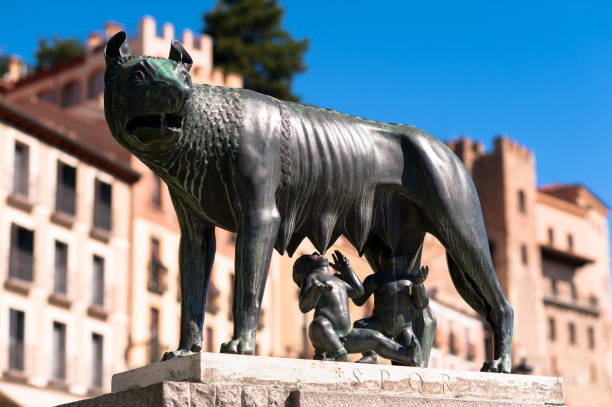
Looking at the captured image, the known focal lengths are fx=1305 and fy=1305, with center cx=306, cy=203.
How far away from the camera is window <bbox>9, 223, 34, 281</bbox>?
3781cm

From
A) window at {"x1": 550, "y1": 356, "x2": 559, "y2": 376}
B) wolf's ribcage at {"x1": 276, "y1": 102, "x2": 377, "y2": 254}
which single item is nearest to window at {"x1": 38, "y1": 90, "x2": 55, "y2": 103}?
window at {"x1": 550, "y1": 356, "x2": 559, "y2": 376}

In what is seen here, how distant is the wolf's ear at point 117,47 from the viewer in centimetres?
766

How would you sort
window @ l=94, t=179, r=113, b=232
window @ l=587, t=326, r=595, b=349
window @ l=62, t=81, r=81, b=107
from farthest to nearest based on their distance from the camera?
1. window @ l=587, t=326, r=595, b=349
2. window @ l=62, t=81, r=81, b=107
3. window @ l=94, t=179, r=113, b=232

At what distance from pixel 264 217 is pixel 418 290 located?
1.32 metres

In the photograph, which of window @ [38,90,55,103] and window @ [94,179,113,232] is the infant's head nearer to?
window @ [94,179,113,232]

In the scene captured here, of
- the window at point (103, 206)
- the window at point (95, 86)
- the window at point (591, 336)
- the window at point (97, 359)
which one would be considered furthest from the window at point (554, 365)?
the window at point (97, 359)

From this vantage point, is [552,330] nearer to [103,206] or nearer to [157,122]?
[103,206]

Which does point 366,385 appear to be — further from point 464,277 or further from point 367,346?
point 464,277

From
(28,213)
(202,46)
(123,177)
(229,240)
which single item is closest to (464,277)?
(28,213)

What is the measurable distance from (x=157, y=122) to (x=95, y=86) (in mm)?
42879

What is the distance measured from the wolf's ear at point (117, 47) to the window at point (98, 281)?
111ft

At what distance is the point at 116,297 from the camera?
41.8 m

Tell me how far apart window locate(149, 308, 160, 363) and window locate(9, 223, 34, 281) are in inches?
235

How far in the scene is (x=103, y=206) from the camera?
42.8m
